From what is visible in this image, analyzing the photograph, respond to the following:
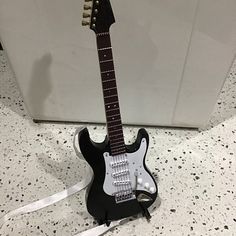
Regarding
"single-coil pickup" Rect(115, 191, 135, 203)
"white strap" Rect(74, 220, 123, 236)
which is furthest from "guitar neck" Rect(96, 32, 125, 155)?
"white strap" Rect(74, 220, 123, 236)

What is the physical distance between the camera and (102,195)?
1.01 m

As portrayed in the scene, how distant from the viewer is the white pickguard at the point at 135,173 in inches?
38.5

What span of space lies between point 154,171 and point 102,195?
0.25 m

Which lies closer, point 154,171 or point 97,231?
point 97,231

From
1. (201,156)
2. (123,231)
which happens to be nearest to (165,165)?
(201,156)

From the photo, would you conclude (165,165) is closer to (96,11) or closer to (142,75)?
(142,75)

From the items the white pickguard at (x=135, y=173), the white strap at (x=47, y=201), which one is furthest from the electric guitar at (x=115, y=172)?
the white strap at (x=47, y=201)

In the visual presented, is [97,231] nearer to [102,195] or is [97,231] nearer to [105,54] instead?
[102,195]

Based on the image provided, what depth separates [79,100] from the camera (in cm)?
121

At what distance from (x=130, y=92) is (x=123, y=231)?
449 millimetres

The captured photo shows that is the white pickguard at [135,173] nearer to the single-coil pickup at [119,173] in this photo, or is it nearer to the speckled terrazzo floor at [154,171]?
the single-coil pickup at [119,173]

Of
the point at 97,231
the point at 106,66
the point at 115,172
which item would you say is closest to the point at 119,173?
the point at 115,172

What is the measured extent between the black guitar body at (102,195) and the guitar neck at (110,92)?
0.03m

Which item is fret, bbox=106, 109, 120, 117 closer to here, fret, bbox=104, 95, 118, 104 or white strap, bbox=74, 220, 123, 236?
fret, bbox=104, 95, 118, 104
